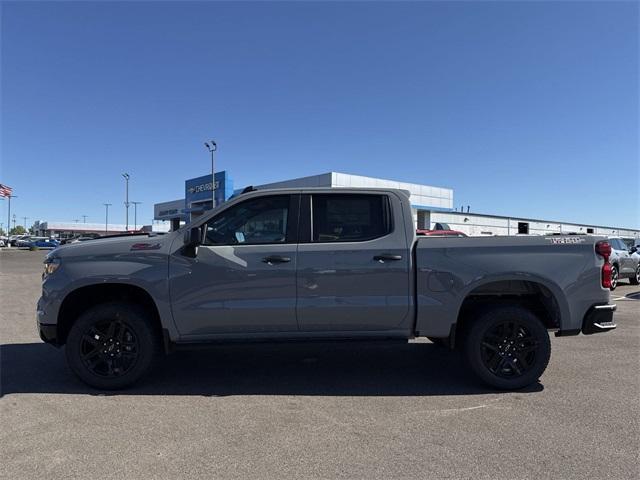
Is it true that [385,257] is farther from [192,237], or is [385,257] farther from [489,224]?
[489,224]

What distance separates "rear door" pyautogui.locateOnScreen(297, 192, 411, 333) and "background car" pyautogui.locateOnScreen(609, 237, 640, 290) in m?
12.7

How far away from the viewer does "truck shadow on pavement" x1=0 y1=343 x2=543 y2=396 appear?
4914 mm

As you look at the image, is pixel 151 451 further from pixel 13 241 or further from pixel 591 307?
pixel 13 241

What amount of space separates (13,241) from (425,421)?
8517 cm

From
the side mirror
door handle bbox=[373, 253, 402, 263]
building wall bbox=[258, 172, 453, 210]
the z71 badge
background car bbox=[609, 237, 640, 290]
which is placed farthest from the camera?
building wall bbox=[258, 172, 453, 210]

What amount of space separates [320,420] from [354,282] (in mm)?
1332

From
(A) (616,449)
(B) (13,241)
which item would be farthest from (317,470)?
(B) (13,241)

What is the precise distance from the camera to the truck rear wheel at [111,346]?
4.84 m

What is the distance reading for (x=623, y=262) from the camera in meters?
15.7

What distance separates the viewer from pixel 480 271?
4.82m

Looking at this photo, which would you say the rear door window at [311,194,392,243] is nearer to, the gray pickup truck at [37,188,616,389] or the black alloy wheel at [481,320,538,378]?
the gray pickup truck at [37,188,616,389]

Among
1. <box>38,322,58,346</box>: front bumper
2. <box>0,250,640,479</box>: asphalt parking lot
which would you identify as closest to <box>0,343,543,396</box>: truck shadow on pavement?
<box>0,250,640,479</box>: asphalt parking lot

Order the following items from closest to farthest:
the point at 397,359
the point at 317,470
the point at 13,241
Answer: the point at 317,470
the point at 397,359
the point at 13,241

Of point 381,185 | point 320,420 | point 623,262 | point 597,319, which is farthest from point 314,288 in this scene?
point 381,185
